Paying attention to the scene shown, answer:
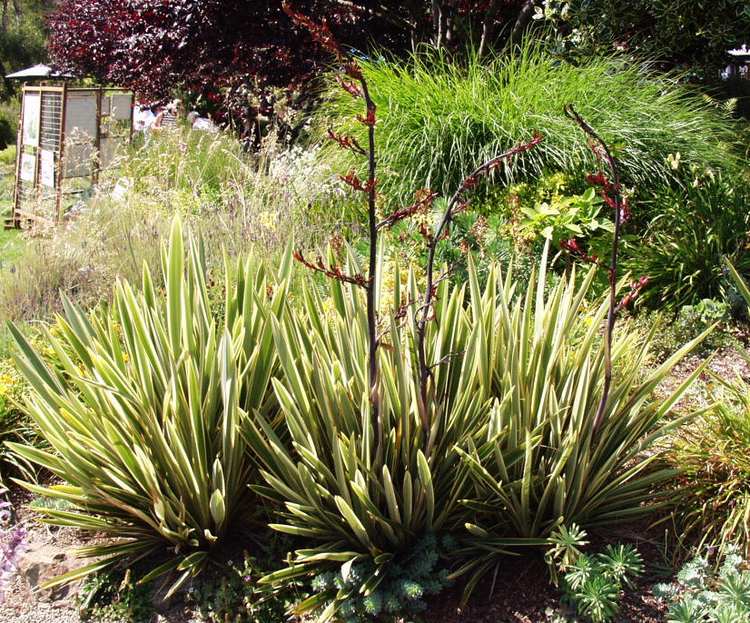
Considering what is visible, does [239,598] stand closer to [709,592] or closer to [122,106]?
[709,592]

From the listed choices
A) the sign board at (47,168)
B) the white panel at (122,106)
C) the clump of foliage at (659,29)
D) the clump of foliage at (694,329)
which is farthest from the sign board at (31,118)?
the clump of foliage at (694,329)

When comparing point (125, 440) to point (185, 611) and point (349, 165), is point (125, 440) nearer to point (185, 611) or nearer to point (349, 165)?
point (185, 611)

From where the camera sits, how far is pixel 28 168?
10.7 metres

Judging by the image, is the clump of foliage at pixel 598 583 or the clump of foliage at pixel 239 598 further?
the clump of foliage at pixel 239 598

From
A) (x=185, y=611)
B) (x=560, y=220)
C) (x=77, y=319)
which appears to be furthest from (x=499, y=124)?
(x=185, y=611)

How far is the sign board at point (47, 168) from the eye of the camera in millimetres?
9946

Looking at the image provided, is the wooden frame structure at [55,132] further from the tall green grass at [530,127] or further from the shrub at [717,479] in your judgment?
the shrub at [717,479]

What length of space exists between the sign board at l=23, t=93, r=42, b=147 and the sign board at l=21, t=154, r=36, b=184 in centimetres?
16

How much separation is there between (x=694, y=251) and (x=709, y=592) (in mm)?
3023

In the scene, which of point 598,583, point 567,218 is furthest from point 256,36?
point 598,583

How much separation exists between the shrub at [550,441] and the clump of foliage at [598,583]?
174 mm

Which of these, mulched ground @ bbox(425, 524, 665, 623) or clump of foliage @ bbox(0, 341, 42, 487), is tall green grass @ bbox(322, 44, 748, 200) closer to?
clump of foliage @ bbox(0, 341, 42, 487)

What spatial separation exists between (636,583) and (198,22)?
7707 mm

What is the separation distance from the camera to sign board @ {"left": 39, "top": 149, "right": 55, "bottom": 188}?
9.95 m
